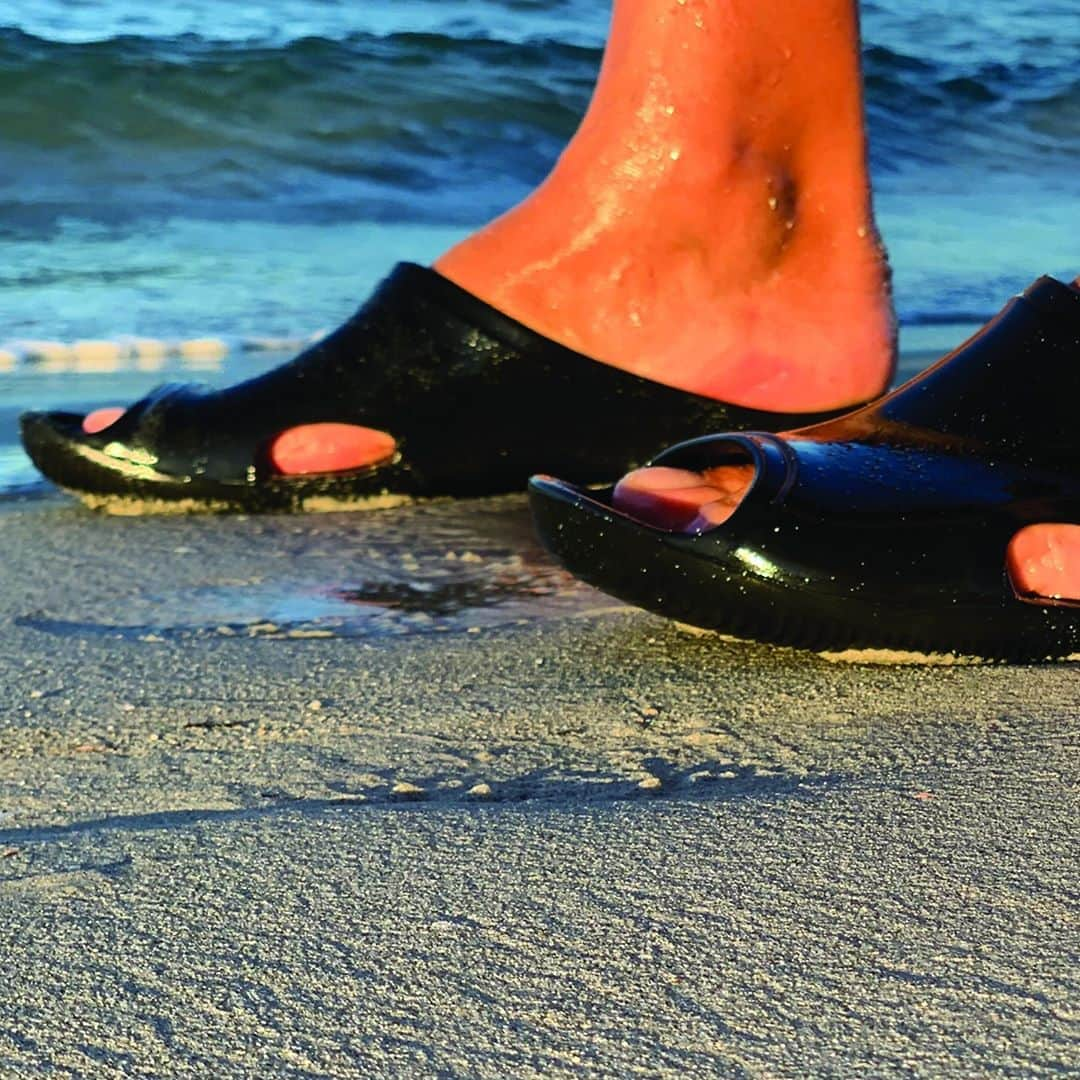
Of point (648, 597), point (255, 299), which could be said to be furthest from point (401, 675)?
point (255, 299)

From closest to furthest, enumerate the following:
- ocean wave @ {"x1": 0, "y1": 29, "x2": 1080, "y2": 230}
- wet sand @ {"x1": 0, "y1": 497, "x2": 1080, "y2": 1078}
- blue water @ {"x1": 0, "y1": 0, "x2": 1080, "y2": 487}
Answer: wet sand @ {"x1": 0, "y1": 497, "x2": 1080, "y2": 1078}, blue water @ {"x1": 0, "y1": 0, "x2": 1080, "y2": 487}, ocean wave @ {"x1": 0, "y1": 29, "x2": 1080, "y2": 230}

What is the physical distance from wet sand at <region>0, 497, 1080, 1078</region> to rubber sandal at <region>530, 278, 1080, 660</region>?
0.04m

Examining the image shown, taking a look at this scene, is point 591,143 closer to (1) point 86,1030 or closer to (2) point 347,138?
(1) point 86,1030

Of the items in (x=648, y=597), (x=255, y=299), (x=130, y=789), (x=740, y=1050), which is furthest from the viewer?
(x=255, y=299)

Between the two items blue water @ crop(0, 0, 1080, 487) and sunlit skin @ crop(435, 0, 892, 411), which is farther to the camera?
blue water @ crop(0, 0, 1080, 487)

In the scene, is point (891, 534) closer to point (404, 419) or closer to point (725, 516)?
point (725, 516)

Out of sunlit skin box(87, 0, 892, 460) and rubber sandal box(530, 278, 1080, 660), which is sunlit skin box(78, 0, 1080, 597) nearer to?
sunlit skin box(87, 0, 892, 460)

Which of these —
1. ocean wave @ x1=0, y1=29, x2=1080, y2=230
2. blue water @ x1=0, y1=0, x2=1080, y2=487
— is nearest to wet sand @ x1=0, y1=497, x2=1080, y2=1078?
blue water @ x1=0, y1=0, x2=1080, y2=487

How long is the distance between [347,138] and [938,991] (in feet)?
22.2

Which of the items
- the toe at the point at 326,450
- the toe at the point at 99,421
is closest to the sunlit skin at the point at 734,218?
the toe at the point at 326,450

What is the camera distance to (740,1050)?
2.70 ft

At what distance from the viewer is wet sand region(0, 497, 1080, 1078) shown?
839 mm

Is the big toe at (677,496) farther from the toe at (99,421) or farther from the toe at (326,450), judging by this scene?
the toe at (99,421)

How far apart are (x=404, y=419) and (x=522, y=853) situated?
128 centimetres
